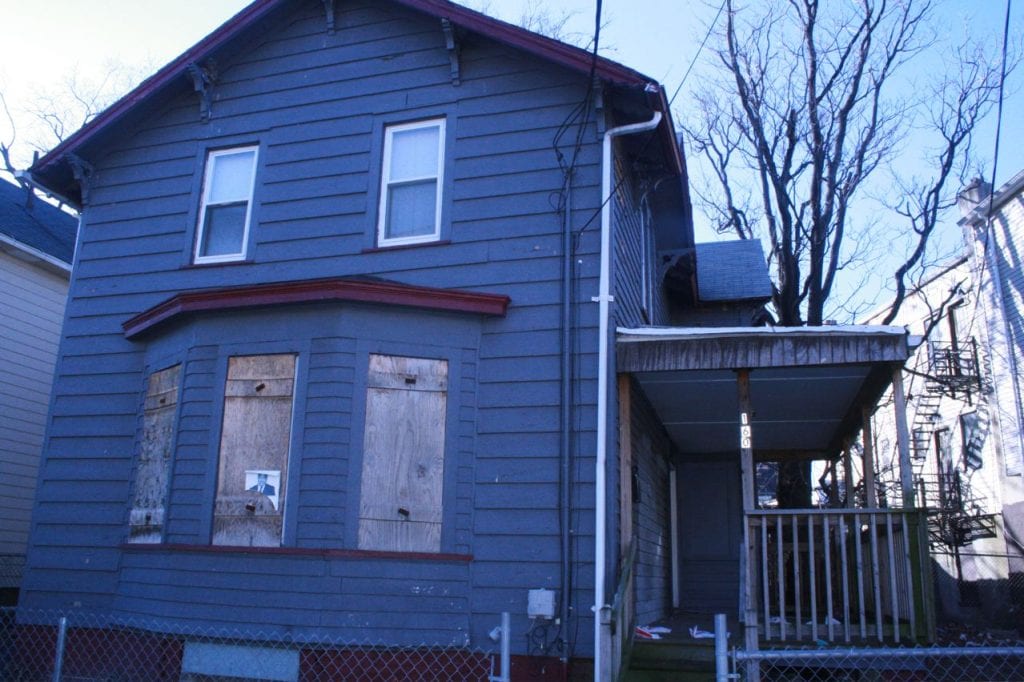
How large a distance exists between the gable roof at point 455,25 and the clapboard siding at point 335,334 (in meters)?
0.31

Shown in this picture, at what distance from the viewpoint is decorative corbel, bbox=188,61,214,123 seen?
34.8ft

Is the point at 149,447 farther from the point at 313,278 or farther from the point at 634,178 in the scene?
the point at 634,178

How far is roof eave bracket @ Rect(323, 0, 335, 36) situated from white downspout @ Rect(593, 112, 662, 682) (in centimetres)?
363

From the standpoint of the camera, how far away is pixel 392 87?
33.0 ft

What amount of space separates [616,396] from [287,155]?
4.59 metres

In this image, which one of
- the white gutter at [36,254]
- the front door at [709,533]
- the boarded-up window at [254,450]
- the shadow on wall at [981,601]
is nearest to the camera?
the boarded-up window at [254,450]

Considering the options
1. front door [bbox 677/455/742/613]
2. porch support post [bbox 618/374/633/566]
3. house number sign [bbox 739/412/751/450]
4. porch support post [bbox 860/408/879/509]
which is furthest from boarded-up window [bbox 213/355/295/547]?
front door [bbox 677/455/742/613]

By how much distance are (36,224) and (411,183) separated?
33.3 ft

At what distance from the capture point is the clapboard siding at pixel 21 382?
47.2 ft

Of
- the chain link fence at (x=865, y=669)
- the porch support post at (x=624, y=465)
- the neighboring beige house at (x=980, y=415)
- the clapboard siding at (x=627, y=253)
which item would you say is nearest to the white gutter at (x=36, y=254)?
the clapboard siding at (x=627, y=253)

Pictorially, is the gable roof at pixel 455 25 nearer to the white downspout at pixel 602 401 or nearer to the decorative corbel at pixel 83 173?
the decorative corbel at pixel 83 173

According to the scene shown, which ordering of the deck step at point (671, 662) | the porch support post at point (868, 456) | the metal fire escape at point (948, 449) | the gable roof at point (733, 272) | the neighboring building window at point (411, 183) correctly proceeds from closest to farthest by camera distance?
the deck step at point (671, 662) → the porch support post at point (868, 456) → the neighboring building window at point (411, 183) → the gable roof at point (733, 272) → the metal fire escape at point (948, 449)

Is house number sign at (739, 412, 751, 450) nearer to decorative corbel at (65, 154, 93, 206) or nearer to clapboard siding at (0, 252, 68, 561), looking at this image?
decorative corbel at (65, 154, 93, 206)

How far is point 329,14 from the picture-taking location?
1048cm
